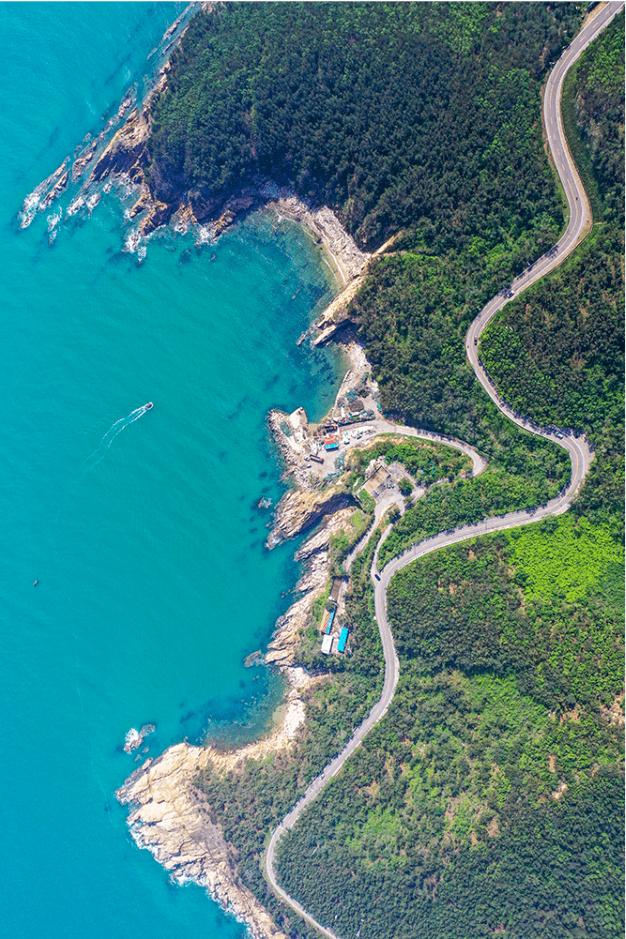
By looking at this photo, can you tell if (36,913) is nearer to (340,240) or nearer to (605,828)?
(605,828)

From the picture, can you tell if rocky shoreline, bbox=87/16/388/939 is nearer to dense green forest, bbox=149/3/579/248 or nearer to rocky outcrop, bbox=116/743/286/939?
rocky outcrop, bbox=116/743/286/939

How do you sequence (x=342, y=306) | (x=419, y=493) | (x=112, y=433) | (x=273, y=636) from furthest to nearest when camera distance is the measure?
(x=112, y=433), (x=273, y=636), (x=342, y=306), (x=419, y=493)

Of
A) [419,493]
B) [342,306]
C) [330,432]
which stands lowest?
[419,493]

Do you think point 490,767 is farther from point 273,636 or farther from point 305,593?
point 273,636

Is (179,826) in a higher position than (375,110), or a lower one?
lower

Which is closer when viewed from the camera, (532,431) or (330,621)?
(532,431)

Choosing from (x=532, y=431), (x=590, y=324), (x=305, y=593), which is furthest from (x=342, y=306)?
(x=305, y=593)

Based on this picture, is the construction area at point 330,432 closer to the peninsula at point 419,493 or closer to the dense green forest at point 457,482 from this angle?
the peninsula at point 419,493
